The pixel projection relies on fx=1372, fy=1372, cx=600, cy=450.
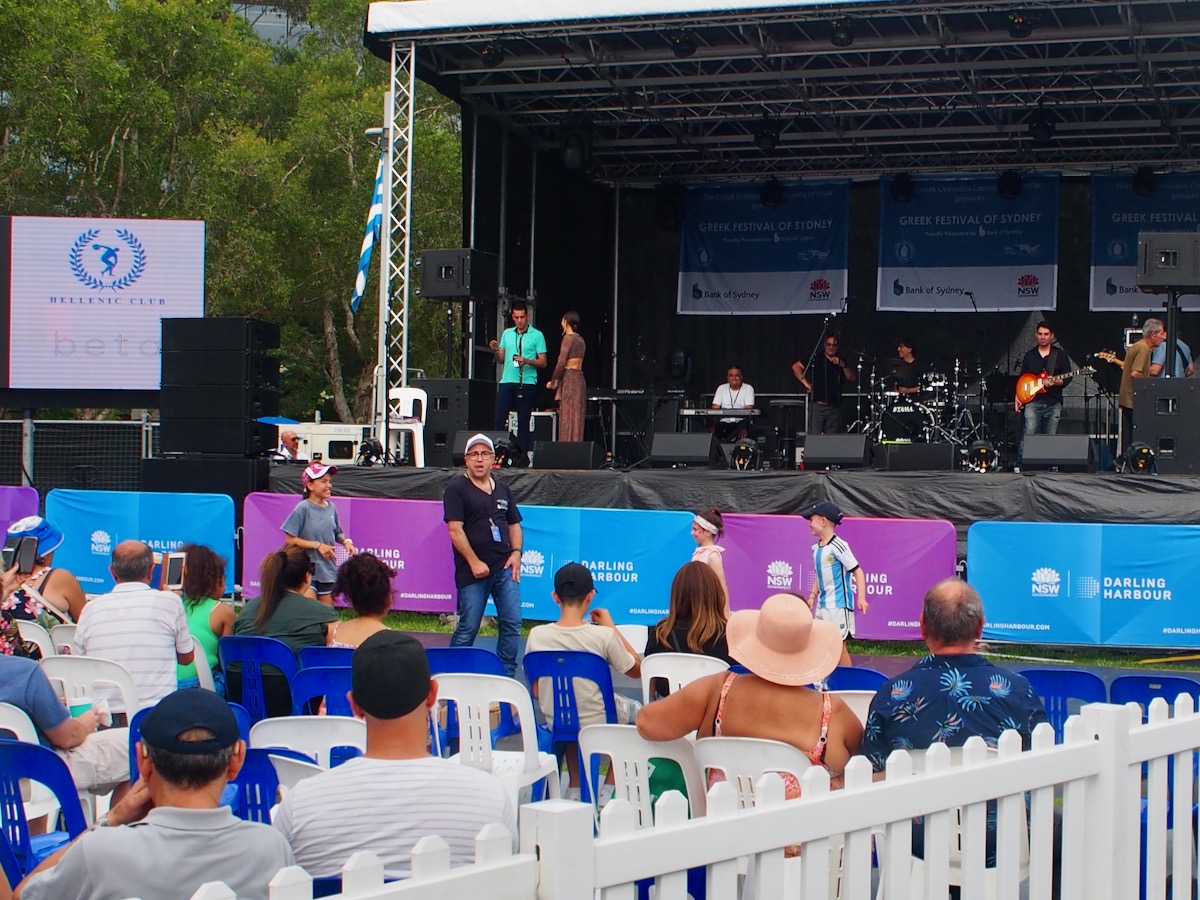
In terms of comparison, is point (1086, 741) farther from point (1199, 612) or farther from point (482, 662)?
point (1199, 612)

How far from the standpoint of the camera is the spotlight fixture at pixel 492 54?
14941 mm

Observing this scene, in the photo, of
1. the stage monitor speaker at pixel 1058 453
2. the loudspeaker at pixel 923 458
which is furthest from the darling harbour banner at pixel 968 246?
the stage monitor speaker at pixel 1058 453

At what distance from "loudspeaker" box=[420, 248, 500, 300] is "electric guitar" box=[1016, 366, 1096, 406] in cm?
602

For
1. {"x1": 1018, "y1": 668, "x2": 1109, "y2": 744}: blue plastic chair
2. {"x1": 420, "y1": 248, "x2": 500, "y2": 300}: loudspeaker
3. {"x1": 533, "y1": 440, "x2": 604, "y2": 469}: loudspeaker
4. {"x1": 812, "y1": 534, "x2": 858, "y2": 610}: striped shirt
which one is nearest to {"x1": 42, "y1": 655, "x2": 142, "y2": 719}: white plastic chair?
{"x1": 1018, "y1": 668, "x2": 1109, "y2": 744}: blue plastic chair

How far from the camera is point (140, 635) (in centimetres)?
540

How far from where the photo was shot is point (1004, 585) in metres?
10.2

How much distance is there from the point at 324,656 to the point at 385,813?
2869 mm

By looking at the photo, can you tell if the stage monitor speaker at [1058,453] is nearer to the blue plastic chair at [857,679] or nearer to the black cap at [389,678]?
the blue plastic chair at [857,679]

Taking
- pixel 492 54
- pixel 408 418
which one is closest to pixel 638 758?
pixel 408 418

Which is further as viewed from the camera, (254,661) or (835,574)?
(835,574)

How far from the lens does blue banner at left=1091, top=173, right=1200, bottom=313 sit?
18031 millimetres

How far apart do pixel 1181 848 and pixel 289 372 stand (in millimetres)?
36020

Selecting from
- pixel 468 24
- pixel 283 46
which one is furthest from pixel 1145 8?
pixel 283 46

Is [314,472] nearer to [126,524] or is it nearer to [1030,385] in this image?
[126,524]
